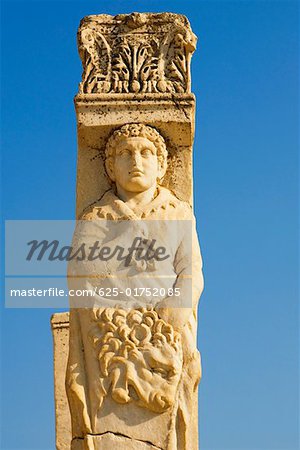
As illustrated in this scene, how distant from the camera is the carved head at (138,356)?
25.2 ft

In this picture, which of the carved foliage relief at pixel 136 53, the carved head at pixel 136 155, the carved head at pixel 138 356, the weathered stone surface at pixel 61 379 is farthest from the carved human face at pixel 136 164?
the weathered stone surface at pixel 61 379

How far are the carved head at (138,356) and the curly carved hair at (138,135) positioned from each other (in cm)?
136

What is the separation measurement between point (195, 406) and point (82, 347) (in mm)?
971

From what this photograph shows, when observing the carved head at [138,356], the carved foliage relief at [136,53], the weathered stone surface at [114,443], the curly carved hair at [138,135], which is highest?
the carved foliage relief at [136,53]

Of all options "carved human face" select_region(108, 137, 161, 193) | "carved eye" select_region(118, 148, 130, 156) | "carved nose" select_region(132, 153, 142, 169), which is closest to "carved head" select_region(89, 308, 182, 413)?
"carved human face" select_region(108, 137, 161, 193)

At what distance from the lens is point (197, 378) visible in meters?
7.89

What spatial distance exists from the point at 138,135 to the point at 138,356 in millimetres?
1825

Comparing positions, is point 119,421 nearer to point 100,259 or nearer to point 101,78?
point 100,259

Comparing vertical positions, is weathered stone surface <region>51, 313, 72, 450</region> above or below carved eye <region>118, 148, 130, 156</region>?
below

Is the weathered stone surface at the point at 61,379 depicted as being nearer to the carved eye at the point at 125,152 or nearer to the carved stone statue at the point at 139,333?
the carved stone statue at the point at 139,333

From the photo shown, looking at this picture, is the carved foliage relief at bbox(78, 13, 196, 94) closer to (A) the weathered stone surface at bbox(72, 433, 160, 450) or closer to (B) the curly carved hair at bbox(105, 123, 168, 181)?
(B) the curly carved hair at bbox(105, 123, 168, 181)

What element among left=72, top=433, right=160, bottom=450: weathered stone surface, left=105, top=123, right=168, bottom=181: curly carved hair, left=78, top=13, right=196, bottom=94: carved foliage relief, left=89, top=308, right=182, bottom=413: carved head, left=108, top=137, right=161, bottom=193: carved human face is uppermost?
left=78, top=13, right=196, bottom=94: carved foliage relief

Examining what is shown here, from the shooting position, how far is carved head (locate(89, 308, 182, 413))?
7.67 meters

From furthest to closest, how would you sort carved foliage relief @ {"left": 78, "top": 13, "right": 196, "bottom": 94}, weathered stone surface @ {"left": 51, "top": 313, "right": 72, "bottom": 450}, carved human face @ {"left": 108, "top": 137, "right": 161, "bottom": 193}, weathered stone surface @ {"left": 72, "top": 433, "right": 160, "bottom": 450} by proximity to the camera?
1. weathered stone surface @ {"left": 51, "top": 313, "right": 72, "bottom": 450}
2. carved foliage relief @ {"left": 78, "top": 13, "right": 196, "bottom": 94}
3. carved human face @ {"left": 108, "top": 137, "right": 161, "bottom": 193}
4. weathered stone surface @ {"left": 72, "top": 433, "right": 160, "bottom": 450}
